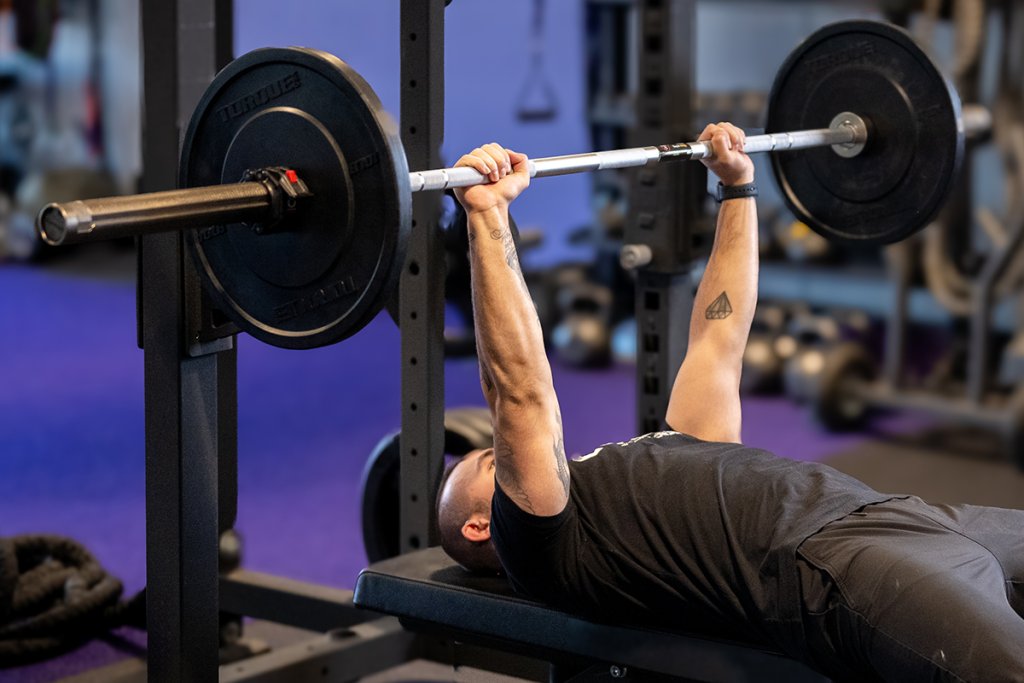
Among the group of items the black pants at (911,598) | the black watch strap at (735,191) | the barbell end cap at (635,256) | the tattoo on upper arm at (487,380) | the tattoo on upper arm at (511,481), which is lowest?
the black pants at (911,598)

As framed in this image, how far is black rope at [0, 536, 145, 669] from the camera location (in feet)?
9.29

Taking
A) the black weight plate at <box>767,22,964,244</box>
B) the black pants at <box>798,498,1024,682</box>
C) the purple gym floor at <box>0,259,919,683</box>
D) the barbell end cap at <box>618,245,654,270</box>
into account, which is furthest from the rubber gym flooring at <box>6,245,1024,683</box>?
the black pants at <box>798,498,1024,682</box>

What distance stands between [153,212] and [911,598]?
105 centimetres

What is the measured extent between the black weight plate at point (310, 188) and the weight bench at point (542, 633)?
0.53 m

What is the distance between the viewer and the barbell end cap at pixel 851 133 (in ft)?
8.63

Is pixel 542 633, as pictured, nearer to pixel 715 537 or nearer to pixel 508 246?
pixel 715 537

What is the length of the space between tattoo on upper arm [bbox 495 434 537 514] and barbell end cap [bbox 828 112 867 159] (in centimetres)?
109

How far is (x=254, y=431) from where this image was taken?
15.2 feet

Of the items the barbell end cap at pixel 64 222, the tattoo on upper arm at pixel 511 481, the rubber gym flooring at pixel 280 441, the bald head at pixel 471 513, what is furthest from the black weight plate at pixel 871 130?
the barbell end cap at pixel 64 222

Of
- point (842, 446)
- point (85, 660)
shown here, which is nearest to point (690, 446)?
point (85, 660)

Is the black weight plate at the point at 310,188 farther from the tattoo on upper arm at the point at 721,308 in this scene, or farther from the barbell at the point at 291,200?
the tattoo on upper arm at the point at 721,308

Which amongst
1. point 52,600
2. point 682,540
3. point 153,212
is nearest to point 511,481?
point 682,540

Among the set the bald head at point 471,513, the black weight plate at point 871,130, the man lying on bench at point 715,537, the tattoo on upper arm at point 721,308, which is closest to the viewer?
the man lying on bench at point 715,537

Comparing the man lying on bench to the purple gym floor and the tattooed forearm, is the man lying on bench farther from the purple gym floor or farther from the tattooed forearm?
the purple gym floor
